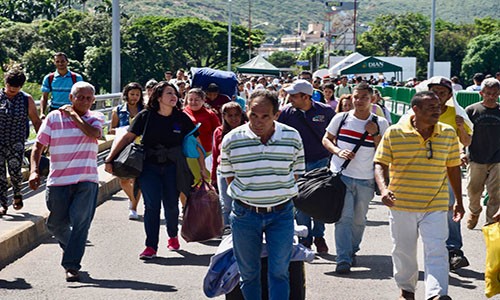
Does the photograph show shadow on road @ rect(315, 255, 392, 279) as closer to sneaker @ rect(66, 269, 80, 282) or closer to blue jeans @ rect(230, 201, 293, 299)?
sneaker @ rect(66, 269, 80, 282)

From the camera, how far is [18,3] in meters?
112

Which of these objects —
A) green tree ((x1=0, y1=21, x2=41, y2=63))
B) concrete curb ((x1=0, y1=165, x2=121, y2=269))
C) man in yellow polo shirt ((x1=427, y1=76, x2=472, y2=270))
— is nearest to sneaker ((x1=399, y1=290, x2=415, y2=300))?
man in yellow polo shirt ((x1=427, y1=76, x2=472, y2=270))

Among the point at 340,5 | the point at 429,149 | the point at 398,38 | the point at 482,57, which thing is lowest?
the point at 429,149

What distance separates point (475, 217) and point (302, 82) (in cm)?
312

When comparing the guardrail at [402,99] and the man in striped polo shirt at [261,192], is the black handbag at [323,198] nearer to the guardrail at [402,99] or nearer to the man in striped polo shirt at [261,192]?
the man in striped polo shirt at [261,192]

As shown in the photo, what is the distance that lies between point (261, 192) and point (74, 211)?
9.29 ft

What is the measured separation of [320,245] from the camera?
391 inches

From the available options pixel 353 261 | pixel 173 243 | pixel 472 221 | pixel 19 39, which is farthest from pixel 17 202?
pixel 19 39

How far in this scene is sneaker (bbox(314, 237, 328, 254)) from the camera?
991 cm

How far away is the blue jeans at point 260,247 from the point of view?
6.29 meters

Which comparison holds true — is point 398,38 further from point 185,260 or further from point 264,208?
point 264,208

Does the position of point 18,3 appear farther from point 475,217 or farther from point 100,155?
point 475,217

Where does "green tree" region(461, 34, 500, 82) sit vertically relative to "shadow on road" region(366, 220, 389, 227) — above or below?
above

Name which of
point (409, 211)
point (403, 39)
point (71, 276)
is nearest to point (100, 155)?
point (71, 276)
